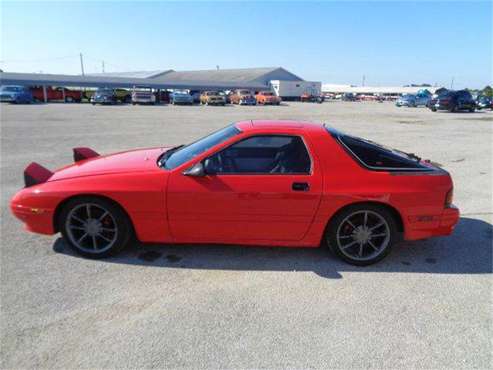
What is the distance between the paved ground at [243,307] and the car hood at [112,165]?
797mm

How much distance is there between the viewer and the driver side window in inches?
132

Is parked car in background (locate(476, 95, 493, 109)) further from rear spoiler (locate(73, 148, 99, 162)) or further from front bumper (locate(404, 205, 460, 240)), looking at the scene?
rear spoiler (locate(73, 148, 99, 162))

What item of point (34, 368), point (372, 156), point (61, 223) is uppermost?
point (372, 156)

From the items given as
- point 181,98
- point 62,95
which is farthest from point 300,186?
point 62,95

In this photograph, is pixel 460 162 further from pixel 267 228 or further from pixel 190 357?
pixel 190 357

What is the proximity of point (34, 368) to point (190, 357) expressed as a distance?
960mm

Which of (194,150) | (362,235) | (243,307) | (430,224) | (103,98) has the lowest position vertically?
(243,307)

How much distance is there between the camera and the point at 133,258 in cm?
351

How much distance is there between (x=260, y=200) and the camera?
3289 mm

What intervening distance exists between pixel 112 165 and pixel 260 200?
165cm

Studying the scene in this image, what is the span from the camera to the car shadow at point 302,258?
3.43m

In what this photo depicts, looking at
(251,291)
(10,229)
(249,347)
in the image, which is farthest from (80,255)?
(249,347)

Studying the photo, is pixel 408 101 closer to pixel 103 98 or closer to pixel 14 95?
pixel 103 98

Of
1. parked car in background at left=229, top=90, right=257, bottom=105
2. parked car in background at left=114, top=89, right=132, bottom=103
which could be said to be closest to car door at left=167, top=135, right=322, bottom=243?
parked car in background at left=114, top=89, right=132, bottom=103
